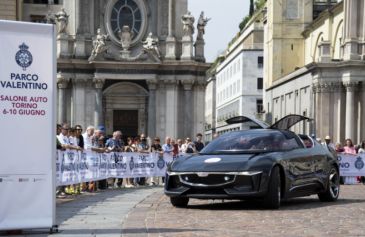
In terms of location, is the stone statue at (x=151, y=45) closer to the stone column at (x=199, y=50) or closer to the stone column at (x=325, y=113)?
the stone column at (x=199, y=50)

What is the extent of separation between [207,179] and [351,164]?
51.7ft

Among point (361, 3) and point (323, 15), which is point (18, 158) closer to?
point (361, 3)

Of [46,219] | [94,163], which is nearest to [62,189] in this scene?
[94,163]

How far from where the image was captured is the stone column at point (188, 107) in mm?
45406

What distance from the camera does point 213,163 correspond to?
15008 mm

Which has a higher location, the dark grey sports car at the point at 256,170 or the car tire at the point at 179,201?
the dark grey sports car at the point at 256,170

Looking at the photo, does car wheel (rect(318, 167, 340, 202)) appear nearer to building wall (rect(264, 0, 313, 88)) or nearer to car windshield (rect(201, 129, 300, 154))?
car windshield (rect(201, 129, 300, 154))

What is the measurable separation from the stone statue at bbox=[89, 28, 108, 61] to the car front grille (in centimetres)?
2966

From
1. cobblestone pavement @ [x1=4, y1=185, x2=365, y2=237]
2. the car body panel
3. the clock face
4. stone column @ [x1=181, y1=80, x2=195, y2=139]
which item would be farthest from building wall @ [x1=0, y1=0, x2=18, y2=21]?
the car body panel

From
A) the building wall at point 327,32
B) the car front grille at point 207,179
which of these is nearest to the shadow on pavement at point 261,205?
the car front grille at point 207,179

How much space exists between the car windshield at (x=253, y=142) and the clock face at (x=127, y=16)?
29.7 m

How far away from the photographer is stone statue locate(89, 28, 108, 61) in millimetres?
44125

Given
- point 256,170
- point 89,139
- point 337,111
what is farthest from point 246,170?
point 337,111

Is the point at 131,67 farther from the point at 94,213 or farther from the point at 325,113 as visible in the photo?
the point at 94,213
